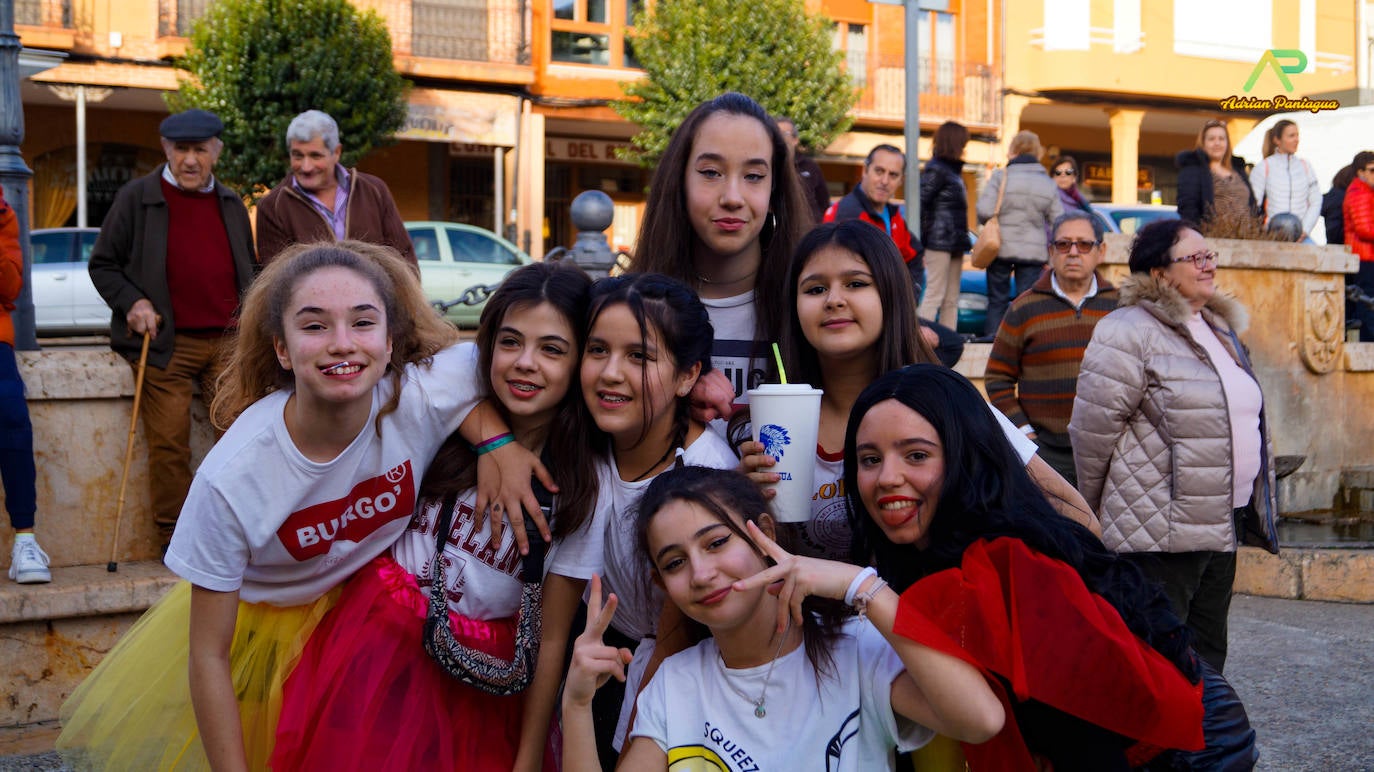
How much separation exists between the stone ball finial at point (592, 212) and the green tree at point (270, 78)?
40.1 feet

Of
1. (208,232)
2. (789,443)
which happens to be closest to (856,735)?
(789,443)

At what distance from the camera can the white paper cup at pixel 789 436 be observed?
8.68ft

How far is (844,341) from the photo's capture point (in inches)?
113

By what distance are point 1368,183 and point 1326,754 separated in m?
8.27

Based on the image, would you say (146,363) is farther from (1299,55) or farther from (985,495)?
(1299,55)

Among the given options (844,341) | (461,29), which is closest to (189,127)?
(844,341)

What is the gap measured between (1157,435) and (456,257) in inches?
497

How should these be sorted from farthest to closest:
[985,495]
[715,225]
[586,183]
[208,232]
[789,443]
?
[586,183]
[208,232]
[715,225]
[789,443]
[985,495]

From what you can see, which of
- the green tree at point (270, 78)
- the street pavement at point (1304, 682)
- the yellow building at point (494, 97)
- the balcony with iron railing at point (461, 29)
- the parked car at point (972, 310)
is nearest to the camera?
the street pavement at point (1304, 682)

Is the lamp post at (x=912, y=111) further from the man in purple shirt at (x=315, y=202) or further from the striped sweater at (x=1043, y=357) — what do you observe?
the man in purple shirt at (x=315, y=202)

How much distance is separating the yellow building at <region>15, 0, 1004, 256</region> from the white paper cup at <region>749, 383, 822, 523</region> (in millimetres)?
17237

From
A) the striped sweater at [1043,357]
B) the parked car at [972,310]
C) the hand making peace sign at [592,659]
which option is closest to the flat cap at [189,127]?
the striped sweater at [1043,357]

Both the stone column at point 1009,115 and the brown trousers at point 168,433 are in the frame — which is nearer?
the brown trousers at point 168,433

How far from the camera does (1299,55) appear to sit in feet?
89.8
